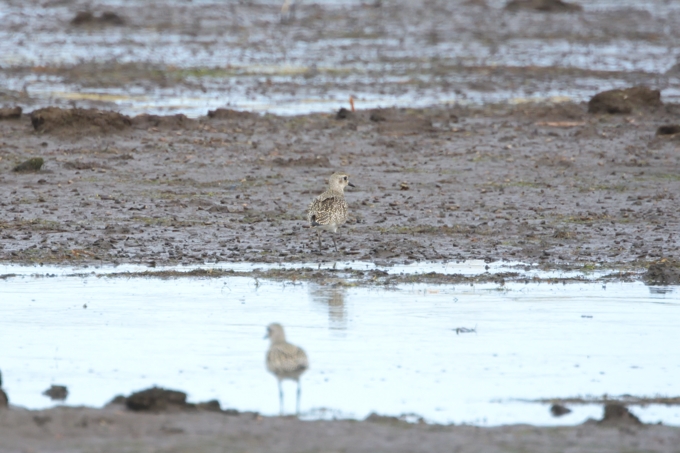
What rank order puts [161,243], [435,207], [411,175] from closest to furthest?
[161,243]
[435,207]
[411,175]

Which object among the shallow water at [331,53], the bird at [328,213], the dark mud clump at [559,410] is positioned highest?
the shallow water at [331,53]

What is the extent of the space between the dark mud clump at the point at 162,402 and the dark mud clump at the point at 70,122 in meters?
11.0

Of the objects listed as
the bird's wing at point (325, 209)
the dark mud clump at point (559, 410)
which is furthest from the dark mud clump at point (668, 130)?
the dark mud clump at point (559, 410)

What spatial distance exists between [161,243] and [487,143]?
7.16 meters

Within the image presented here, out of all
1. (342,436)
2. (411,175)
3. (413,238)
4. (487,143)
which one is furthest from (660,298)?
(487,143)

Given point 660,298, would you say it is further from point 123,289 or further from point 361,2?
point 361,2

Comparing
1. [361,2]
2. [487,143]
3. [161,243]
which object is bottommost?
[161,243]

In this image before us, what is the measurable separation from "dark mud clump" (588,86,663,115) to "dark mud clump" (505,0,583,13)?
25.3 meters

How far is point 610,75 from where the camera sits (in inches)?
1111

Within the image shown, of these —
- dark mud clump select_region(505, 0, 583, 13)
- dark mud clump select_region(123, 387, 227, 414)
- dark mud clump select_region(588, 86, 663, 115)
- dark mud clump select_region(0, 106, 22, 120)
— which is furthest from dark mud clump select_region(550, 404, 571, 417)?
dark mud clump select_region(505, 0, 583, 13)

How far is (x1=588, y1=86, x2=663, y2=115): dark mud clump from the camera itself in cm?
2019

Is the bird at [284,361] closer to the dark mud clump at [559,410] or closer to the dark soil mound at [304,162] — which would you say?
the dark mud clump at [559,410]

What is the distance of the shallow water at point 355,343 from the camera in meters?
7.39

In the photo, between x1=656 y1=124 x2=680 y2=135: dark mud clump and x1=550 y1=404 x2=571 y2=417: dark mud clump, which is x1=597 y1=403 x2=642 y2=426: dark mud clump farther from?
x1=656 y1=124 x2=680 y2=135: dark mud clump
